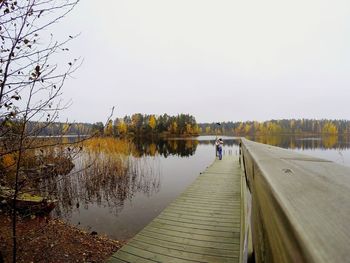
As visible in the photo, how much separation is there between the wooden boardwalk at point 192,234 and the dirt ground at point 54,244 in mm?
1933

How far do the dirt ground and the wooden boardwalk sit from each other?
6.34 feet

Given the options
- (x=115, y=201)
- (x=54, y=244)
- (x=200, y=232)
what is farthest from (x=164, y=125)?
(x=200, y=232)

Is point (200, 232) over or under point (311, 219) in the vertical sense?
under

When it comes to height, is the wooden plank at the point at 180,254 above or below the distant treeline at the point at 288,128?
below

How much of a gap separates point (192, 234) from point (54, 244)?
13.5ft

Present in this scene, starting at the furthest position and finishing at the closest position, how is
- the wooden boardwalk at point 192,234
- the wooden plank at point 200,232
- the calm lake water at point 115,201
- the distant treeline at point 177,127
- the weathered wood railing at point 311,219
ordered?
the calm lake water at point 115,201 → the wooden plank at point 200,232 → the wooden boardwalk at point 192,234 → the distant treeline at point 177,127 → the weathered wood railing at point 311,219

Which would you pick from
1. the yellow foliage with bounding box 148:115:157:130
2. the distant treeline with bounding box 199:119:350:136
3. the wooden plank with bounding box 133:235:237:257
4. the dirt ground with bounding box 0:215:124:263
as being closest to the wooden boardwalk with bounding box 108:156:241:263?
the wooden plank with bounding box 133:235:237:257

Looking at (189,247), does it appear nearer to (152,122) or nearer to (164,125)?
(152,122)

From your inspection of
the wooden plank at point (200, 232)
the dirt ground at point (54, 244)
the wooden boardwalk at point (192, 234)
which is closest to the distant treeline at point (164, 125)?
the dirt ground at point (54, 244)

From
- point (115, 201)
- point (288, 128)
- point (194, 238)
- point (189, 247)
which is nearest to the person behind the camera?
point (189, 247)

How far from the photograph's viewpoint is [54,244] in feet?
20.4

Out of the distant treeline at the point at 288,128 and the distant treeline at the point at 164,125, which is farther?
the distant treeline at the point at 288,128

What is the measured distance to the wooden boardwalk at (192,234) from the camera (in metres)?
4.25

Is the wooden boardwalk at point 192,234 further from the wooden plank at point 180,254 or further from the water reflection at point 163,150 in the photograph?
the water reflection at point 163,150
